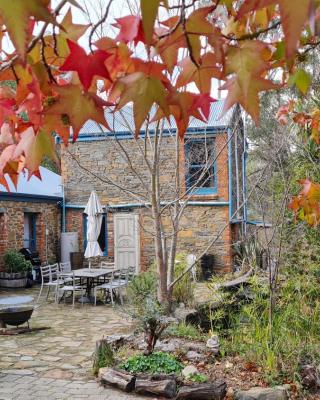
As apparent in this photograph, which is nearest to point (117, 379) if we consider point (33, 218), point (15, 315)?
point (15, 315)

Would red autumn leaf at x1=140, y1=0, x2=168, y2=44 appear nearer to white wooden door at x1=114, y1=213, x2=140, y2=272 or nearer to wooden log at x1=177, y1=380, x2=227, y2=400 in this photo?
wooden log at x1=177, y1=380, x2=227, y2=400

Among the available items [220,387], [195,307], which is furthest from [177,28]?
[195,307]

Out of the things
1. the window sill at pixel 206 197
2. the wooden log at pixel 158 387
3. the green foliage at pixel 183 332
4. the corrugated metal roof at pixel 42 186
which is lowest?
the wooden log at pixel 158 387

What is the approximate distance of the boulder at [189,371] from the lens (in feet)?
15.6

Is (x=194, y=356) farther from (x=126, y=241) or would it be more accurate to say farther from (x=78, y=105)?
(x=126, y=241)

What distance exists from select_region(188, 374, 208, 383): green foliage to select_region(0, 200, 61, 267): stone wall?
9.14m

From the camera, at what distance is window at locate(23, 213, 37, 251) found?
1414 centimetres

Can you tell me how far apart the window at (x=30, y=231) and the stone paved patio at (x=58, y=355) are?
14.8ft

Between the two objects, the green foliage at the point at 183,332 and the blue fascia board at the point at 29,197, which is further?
the blue fascia board at the point at 29,197

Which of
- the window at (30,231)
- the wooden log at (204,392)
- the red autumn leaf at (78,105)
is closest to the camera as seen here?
the red autumn leaf at (78,105)

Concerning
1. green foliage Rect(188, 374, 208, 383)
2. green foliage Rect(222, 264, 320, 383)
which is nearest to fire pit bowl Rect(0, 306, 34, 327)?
green foliage Rect(222, 264, 320, 383)

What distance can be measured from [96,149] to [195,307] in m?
7.91

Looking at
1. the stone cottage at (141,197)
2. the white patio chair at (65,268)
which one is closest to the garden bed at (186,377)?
the white patio chair at (65,268)

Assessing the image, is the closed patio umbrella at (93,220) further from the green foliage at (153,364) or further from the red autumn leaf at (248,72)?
the red autumn leaf at (248,72)
